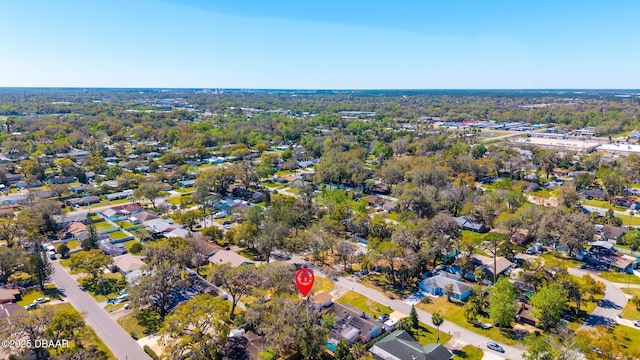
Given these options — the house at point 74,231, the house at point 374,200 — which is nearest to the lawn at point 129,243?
the house at point 74,231

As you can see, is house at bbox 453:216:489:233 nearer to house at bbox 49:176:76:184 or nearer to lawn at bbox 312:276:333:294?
lawn at bbox 312:276:333:294

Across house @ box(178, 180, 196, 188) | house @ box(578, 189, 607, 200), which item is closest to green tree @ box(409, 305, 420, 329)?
house @ box(578, 189, 607, 200)

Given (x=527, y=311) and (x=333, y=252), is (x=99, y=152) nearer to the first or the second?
(x=333, y=252)

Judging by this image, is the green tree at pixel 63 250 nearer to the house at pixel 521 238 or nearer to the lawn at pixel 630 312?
the house at pixel 521 238

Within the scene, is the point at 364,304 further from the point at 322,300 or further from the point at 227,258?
the point at 227,258

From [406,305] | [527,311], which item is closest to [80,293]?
[406,305]

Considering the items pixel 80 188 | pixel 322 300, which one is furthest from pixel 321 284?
pixel 80 188

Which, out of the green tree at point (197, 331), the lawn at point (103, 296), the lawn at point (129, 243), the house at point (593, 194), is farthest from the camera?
the house at point (593, 194)
